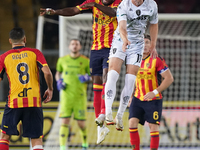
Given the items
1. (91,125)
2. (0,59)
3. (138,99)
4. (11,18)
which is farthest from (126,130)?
(11,18)

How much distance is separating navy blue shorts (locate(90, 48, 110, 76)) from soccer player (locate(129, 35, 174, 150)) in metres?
0.94

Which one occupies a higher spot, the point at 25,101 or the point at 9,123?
the point at 25,101

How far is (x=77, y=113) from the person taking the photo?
766 centimetres

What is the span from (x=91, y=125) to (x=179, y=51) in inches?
135

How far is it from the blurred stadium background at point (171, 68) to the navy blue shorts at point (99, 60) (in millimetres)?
2708

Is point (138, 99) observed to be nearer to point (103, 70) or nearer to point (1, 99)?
point (103, 70)

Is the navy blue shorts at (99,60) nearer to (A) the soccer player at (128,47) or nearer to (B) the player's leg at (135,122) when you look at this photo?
(A) the soccer player at (128,47)

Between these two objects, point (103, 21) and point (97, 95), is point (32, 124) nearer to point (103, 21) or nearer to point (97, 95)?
point (97, 95)

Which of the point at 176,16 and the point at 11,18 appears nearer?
the point at 176,16

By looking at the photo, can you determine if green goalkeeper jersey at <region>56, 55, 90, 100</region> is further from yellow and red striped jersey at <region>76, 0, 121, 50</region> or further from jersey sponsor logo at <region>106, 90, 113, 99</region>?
jersey sponsor logo at <region>106, 90, 113, 99</region>

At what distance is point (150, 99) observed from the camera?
5.42 metres

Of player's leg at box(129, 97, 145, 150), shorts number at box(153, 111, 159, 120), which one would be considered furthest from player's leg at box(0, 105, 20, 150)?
shorts number at box(153, 111, 159, 120)

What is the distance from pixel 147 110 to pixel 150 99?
0.79 ft

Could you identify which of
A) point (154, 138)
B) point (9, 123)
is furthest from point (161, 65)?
point (9, 123)
